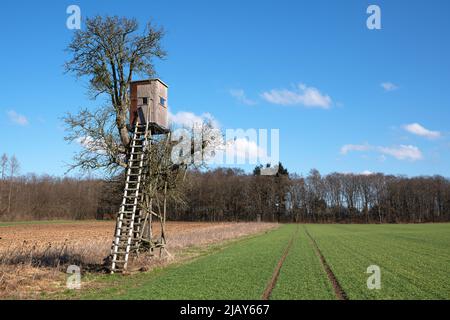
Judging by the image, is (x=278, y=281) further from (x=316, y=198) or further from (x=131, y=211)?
(x=316, y=198)

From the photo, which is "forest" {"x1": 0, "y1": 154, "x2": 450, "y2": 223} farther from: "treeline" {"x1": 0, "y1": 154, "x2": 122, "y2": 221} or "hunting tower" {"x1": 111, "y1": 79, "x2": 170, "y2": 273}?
"hunting tower" {"x1": 111, "y1": 79, "x2": 170, "y2": 273}

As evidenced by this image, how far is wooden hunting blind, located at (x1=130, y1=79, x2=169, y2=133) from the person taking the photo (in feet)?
62.5

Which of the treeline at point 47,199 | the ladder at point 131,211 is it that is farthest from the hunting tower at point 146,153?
the treeline at point 47,199

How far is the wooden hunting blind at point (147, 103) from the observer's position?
19047 millimetres

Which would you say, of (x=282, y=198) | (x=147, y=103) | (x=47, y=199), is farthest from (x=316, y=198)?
(x=147, y=103)

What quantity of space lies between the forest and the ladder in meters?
Answer: 86.4

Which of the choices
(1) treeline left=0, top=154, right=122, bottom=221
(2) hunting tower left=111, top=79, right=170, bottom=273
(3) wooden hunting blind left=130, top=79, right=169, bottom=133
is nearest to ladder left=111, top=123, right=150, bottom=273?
(2) hunting tower left=111, top=79, right=170, bottom=273

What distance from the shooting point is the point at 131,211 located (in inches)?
649

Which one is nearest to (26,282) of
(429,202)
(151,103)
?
(151,103)

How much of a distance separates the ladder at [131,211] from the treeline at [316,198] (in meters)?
93.2

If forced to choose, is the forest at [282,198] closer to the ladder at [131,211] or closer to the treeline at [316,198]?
the treeline at [316,198]

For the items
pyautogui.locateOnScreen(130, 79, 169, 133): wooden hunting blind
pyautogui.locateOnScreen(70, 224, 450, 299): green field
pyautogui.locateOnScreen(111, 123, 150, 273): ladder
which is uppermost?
pyautogui.locateOnScreen(130, 79, 169, 133): wooden hunting blind

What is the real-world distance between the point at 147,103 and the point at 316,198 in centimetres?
11087
